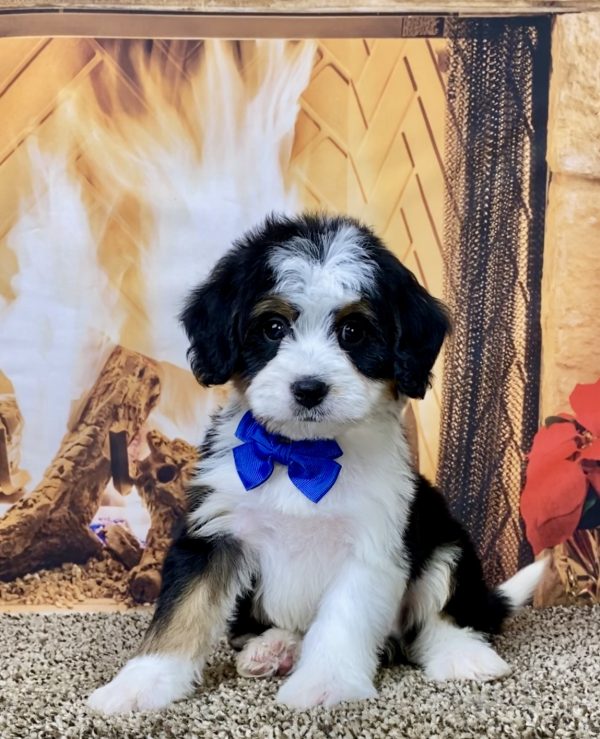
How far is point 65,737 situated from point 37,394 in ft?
5.29

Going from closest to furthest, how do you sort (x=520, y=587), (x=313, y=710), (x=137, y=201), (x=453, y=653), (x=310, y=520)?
1. (x=313, y=710)
2. (x=310, y=520)
3. (x=453, y=653)
4. (x=520, y=587)
5. (x=137, y=201)

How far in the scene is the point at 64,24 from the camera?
3.29 m

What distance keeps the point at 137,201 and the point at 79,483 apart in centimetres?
108

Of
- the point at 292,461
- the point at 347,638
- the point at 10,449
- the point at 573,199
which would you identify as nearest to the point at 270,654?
the point at 347,638

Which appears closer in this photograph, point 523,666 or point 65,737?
point 65,737

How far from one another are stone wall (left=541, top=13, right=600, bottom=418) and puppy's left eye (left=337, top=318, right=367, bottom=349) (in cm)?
133

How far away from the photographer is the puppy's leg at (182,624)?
2.15 m

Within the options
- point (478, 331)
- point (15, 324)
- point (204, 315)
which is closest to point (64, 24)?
point (15, 324)

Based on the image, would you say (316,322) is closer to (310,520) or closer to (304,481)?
(304,481)

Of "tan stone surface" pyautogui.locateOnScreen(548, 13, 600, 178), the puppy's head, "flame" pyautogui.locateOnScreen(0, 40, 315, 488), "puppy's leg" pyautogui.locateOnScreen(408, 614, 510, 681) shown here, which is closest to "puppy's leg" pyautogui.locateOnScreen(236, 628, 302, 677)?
"puppy's leg" pyautogui.locateOnScreen(408, 614, 510, 681)

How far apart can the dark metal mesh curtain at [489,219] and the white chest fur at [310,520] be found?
988mm

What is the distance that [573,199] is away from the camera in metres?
3.37

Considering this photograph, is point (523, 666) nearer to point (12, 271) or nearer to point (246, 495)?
point (246, 495)

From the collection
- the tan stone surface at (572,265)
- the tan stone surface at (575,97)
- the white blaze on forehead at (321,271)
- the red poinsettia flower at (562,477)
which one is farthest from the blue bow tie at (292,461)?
the tan stone surface at (575,97)
